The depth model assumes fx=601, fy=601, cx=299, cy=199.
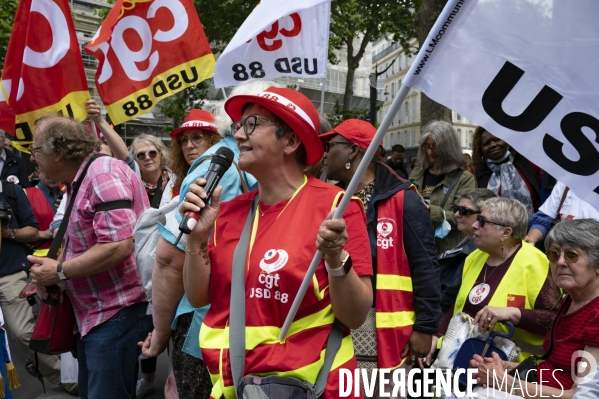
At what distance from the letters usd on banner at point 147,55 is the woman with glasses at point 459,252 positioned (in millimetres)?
2286

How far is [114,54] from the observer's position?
485 cm

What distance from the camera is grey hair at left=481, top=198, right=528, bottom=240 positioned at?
149 inches

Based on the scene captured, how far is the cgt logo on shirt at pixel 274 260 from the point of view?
2.12m

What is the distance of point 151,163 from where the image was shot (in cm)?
600

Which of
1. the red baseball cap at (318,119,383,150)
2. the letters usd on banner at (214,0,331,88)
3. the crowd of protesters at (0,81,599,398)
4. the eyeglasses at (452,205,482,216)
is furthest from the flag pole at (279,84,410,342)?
the letters usd on banner at (214,0,331,88)

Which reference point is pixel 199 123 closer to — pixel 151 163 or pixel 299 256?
pixel 151 163

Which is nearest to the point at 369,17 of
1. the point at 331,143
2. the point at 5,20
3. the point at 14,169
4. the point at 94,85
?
the point at 5,20

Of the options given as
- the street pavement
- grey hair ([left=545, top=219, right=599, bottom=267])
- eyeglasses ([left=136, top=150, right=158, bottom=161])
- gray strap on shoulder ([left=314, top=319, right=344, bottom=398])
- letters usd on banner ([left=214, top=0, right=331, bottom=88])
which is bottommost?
the street pavement

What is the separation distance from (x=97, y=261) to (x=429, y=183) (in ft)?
9.24

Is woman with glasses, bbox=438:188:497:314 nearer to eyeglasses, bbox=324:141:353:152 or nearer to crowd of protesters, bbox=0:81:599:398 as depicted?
crowd of protesters, bbox=0:81:599:398

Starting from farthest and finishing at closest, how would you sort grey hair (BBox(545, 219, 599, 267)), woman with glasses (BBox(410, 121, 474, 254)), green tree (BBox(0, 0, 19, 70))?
green tree (BBox(0, 0, 19, 70)) < woman with glasses (BBox(410, 121, 474, 254)) < grey hair (BBox(545, 219, 599, 267))

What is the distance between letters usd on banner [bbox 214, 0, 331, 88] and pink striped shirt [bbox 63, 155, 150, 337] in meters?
1.36

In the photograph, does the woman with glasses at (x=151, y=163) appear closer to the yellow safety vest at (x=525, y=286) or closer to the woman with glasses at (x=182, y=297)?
the woman with glasses at (x=182, y=297)

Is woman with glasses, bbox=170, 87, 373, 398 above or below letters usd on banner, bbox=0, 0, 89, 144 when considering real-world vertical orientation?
below
